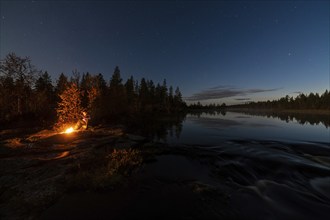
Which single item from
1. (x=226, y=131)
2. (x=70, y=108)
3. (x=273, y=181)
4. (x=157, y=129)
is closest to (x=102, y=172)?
(x=273, y=181)

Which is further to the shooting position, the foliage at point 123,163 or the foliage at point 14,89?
the foliage at point 14,89

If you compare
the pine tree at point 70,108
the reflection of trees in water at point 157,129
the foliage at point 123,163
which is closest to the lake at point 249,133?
the reflection of trees in water at point 157,129

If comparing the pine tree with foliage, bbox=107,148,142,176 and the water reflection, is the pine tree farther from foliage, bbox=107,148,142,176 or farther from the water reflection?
foliage, bbox=107,148,142,176

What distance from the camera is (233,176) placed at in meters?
14.1

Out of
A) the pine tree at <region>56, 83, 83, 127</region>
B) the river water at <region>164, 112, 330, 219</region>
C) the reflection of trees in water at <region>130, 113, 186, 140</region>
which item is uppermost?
the pine tree at <region>56, 83, 83, 127</region>

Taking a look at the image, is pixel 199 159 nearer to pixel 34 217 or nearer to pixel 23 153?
pixel 34 217

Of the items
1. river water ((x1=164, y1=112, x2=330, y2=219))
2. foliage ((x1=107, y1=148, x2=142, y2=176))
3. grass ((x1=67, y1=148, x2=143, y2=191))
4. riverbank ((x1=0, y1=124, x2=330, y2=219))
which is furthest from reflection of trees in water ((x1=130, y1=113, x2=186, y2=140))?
grass ((x1=67, y1=148, x2=143, y2=191))

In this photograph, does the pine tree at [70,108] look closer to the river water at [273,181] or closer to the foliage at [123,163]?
the foliage at [123,163]

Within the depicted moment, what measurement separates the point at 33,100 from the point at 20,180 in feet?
131

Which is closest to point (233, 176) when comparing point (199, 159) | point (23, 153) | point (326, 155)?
point (199, 159)

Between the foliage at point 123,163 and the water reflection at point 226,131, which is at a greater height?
the foliage at point 123,163

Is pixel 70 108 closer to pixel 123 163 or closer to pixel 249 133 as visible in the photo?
pixel 123 163

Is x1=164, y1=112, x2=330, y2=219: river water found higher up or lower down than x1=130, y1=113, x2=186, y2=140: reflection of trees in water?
lower down

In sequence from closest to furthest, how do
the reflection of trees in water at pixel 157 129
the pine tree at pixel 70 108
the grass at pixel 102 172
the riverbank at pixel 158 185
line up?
1. the riverbank at pixel 158 185
2. the grass at pixel 102 172
3. the pine tree at pixel 70 108
4. the reflection of trees in water at pixel 157 129
